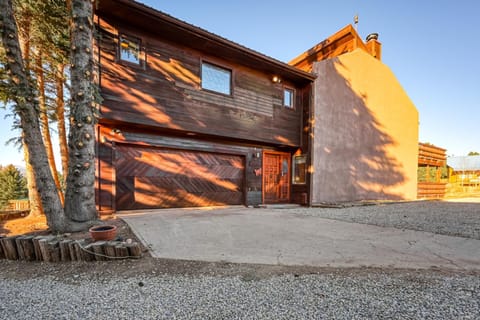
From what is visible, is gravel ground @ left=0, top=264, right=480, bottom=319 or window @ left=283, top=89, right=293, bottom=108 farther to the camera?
window @ left=283, top=89, right=293, bottom=108

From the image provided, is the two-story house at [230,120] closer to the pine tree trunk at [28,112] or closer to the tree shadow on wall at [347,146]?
the tree shadow on wall at [347,146]

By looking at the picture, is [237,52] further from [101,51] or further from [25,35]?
[25,35]

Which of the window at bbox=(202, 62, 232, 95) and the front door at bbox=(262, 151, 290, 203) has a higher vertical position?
the window at bbox=(202, 62, 232, 95)

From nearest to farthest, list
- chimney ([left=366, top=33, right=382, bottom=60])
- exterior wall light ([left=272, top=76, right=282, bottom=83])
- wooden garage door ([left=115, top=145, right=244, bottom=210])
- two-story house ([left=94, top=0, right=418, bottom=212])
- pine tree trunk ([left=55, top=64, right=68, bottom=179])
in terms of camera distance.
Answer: two-story house ([left=94, top=0, right=418, bottom=212]) → wooden garage door ([left=115, top=145, right=244, bottom=210]) → pine tree trunk ([left=55, top=64, right=68, bottom=179]) → exterior wall light ([left=272, top=76, right=282, bottom=83]) → chimney ([left=366, top=33, right=382, bottom=60])

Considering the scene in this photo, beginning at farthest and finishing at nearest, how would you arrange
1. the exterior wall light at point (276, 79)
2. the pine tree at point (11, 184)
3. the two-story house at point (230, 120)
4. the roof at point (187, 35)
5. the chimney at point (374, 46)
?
the pine tree at point (11, 184)
the chimney at point (374, 46)
the exterior wall light at point (276, 79)
the two-story house at point (230, 120)
the roof at point (187, 35)

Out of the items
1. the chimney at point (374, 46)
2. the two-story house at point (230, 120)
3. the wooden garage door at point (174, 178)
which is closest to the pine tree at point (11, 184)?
the wooden garage door at point (174, 178)

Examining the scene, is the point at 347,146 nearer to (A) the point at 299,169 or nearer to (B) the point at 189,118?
(A) the point at 299,169

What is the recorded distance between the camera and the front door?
25.3 ft

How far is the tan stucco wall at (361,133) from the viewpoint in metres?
7.84

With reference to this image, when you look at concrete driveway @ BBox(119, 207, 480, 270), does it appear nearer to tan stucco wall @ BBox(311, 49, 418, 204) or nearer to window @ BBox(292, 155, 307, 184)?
window @ BBox(292, 155, 307, 184)

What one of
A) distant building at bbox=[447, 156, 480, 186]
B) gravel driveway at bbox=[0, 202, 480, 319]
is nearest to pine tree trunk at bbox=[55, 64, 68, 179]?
gravel driveway at bbox=[0, 202, 480, 319]

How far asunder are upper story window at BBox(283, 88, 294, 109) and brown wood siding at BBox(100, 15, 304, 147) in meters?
0.24

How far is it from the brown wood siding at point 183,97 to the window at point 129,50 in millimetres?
156

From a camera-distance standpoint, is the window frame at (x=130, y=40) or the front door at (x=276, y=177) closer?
the window frame at (x=130, y=40)
